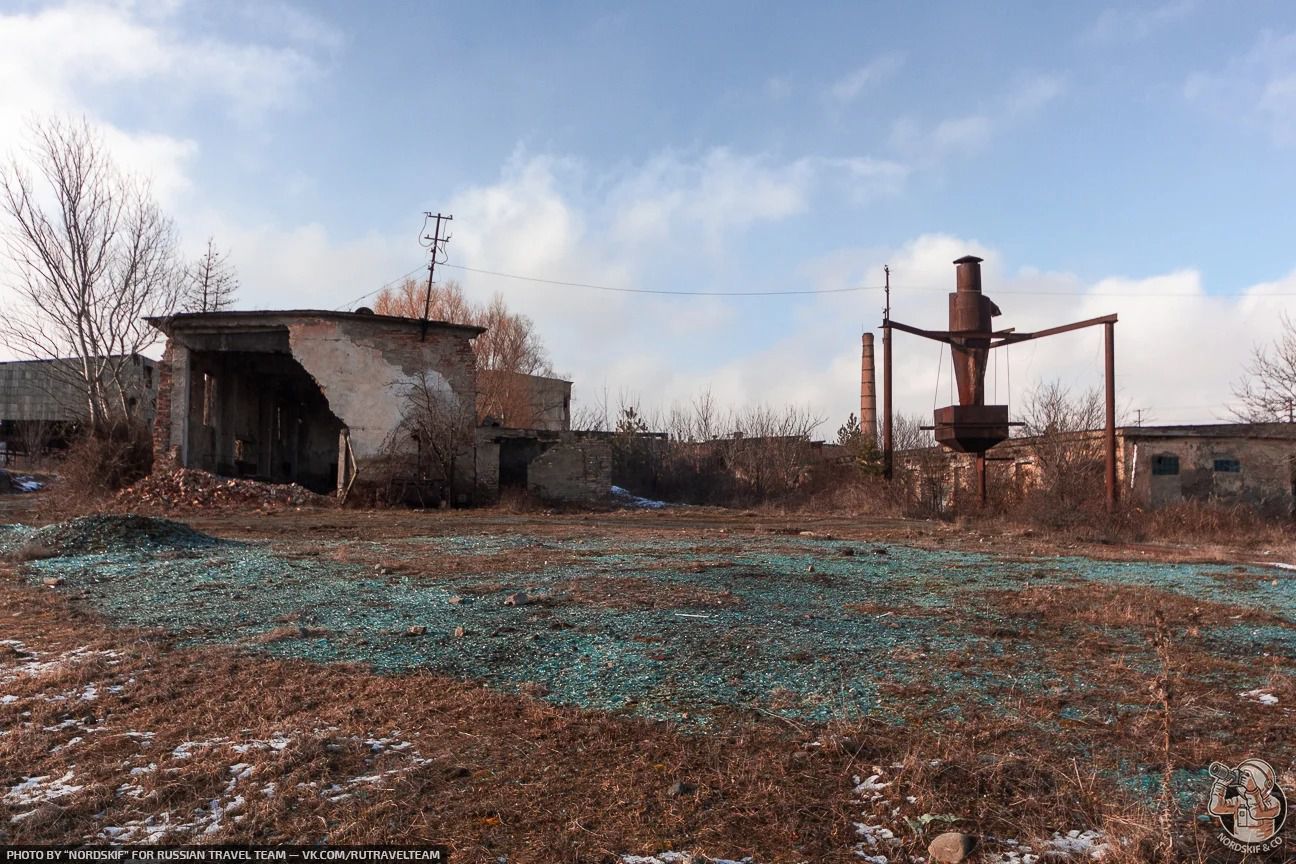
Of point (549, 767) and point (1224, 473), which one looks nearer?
point (549, 767)

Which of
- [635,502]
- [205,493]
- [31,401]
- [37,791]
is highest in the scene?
[31,401]

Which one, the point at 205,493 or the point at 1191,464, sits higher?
the point at 1191,464

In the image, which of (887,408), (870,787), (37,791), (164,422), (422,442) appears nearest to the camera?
(37,791)

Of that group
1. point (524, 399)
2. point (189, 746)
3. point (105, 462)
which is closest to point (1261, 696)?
point (189, 746)

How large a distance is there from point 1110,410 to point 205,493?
1785 cm

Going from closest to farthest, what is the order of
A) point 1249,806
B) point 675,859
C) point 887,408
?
1. point 675,859
2. point 1249,806
3. point 887,408

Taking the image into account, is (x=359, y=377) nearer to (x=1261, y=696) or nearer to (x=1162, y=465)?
(x=1261, y=696)

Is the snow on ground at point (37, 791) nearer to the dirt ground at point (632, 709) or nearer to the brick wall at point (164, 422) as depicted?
the dirt ground at point (632, 709)

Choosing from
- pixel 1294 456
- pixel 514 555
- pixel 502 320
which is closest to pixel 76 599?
pixel 514 555

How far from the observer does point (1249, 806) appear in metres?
2.79

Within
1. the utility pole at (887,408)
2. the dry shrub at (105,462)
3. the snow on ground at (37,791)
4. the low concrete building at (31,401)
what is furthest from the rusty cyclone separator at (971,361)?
the low concrete building at (31,401)

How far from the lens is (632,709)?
393 centimetres

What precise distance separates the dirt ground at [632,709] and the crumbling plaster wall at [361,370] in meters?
10.9

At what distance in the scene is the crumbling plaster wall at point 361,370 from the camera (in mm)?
18547
